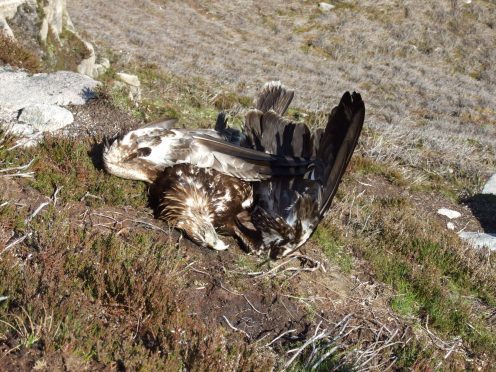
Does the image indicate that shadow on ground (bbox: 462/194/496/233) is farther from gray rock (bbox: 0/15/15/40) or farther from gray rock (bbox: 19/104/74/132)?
gray rock (bbox: 0/15/15/40)

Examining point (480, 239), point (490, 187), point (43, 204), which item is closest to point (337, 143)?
point (43, 204)

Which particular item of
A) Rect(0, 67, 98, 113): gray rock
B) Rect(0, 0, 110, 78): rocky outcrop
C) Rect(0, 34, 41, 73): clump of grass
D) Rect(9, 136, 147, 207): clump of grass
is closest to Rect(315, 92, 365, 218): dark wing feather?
Rect(9, 136, 147, 207): clump of grass

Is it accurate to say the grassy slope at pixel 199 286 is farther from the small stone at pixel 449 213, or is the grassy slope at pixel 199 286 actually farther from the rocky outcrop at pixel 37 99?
the small stone at pixel 449 213

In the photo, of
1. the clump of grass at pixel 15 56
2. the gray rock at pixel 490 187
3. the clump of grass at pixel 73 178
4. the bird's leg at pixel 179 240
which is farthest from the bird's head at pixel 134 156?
the gray rock at pixel 490 187

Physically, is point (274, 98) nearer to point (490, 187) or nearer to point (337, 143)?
point (337, 143)

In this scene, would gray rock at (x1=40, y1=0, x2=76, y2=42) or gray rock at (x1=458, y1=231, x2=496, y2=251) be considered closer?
gray rock at (x1=458, y1=231, x2=496, y2=251)

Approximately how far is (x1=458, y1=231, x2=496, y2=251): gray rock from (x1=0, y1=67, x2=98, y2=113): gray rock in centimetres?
561

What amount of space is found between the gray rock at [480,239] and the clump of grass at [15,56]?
22.6 feet

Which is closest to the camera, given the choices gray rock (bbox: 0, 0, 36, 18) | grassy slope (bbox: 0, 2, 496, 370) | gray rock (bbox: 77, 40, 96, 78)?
grassy slope (bbox: 0, 2, 496, 370)

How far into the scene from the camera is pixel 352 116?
519 centimetres

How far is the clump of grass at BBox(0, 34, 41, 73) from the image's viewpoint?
808cm

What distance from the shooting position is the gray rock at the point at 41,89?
674 cm

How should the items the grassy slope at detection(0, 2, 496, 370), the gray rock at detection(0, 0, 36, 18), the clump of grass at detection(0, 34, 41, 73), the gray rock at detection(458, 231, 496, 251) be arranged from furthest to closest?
the gray rock at detection(0, 0, 36, 18), the clump of grass at detection(0, 34, 41, 73), the gray rock at detection(458, 231, 496, 251), the grassy slope at detection(0, 2, 496, 370)

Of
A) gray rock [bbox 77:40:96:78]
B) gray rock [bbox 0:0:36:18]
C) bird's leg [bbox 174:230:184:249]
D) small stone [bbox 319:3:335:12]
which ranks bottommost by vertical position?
small stone [bbox 319:3:335:12]
